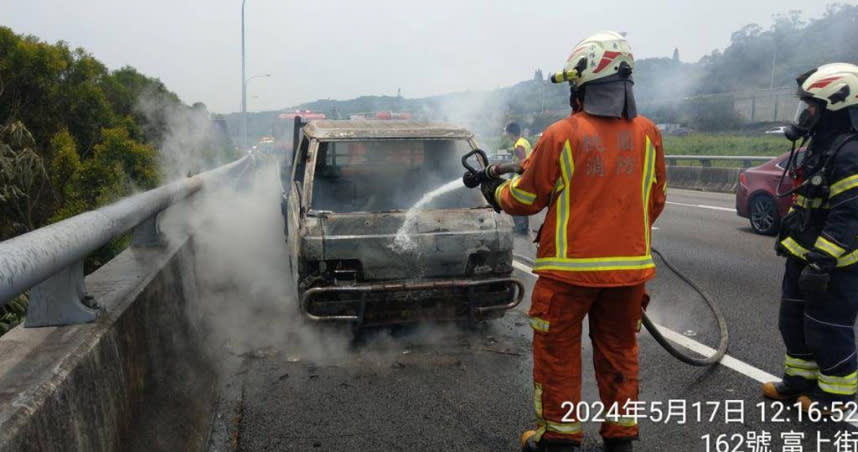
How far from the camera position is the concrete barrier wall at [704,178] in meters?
17.5

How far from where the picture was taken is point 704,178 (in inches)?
731

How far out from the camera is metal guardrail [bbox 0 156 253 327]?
1.97 m

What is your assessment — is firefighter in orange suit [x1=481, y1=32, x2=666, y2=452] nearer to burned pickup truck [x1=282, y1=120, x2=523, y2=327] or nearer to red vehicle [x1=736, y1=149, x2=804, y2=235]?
burned pickup truck [x1=282, y1=120, x2=523, y2=327]

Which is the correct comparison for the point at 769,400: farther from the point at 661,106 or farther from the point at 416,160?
the point at 661,106

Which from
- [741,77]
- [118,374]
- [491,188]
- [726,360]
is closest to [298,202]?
[491,188]

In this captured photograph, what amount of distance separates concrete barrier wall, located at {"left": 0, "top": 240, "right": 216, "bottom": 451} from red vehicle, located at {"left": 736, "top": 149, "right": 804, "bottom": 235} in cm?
850

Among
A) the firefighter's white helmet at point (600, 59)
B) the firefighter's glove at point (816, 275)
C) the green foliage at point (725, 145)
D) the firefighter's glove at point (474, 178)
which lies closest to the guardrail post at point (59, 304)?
the firefighter's glove at point (474, 178)

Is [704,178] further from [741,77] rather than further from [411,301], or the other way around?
A: [741,77]

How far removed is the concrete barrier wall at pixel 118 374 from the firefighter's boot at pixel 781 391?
336 cm

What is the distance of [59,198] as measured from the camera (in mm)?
7406

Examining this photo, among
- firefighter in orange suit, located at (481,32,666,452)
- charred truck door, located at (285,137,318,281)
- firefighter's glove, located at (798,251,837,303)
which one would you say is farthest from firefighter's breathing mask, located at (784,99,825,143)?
charred truck door, located at (285,137,318,281)

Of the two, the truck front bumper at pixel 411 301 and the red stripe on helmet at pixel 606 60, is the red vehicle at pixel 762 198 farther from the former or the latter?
the red stripe on helmet at pixel 606 60

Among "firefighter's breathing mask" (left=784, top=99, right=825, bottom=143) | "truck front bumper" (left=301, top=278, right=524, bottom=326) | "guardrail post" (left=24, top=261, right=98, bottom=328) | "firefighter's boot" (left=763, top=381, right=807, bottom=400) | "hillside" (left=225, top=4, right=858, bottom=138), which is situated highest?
"hillside" (left=225, top=4, right=858, bottom=138)

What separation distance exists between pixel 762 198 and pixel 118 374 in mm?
9846
